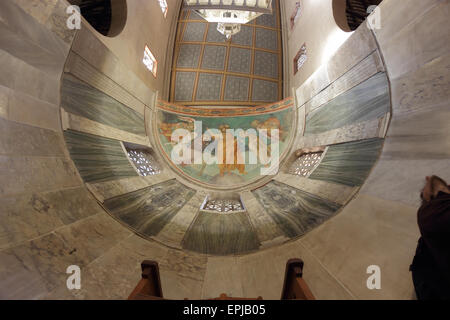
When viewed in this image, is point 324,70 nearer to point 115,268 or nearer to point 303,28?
point 303,28

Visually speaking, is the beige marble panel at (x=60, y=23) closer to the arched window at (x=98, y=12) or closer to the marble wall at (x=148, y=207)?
the arched window at (x=98, y=12)

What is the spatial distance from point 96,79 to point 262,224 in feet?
16.8

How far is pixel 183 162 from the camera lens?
7.12m

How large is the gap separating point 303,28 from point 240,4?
2.63m

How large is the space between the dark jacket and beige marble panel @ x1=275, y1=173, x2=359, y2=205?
1249 mm

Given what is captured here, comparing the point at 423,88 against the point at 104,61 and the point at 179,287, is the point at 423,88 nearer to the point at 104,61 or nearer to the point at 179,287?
the point at 179,287

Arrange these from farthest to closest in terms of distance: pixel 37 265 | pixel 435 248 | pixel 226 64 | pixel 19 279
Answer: pixel 226 64 < pixel 37 265 < pixel 19 279 < pixel 435 248

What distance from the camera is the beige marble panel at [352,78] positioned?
13.0 ft

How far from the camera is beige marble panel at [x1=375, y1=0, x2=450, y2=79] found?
2949mm

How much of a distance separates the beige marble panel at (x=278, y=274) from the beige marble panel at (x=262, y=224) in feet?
0.71

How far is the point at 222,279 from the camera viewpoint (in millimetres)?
3340

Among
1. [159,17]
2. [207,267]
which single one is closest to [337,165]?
[207,267]

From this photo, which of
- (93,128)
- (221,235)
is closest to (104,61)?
(93,128)

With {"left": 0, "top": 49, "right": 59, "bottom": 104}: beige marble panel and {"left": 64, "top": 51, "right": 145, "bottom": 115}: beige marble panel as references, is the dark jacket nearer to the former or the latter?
{"left": 0, "top": 49, "right": 59, "bottom": 104}: beige marble panel
